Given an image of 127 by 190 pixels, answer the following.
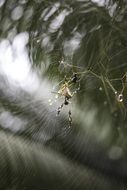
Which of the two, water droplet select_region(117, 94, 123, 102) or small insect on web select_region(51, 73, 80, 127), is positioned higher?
water droplet select_region(117, 94, 123, 102)

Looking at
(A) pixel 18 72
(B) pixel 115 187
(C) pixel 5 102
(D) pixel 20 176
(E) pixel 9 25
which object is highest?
(E) pixel 9 25

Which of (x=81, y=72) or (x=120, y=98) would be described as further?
(x=81, y=72)

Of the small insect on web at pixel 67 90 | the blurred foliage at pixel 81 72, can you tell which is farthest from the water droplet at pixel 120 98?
the small insect on web at pixel 67 90

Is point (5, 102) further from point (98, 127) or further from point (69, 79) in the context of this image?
point (98, 127)

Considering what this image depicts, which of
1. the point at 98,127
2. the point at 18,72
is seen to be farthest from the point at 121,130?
the point at 18,72

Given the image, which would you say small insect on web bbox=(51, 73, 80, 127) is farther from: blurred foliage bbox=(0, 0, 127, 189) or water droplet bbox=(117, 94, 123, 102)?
water droplet bbox=(117, 94, 123, 102)

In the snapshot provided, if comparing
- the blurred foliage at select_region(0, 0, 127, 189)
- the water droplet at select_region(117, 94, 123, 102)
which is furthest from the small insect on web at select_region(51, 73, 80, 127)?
the water droplet at select_region(117, 94, 123, 102)

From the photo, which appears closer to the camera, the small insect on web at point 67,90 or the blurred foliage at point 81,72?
the blurred foliage at point 81,72

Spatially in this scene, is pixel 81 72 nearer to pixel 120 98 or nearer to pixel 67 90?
pixel 67 90

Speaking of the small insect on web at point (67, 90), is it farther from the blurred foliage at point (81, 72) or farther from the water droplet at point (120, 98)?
the water droplet at point (120, 98)

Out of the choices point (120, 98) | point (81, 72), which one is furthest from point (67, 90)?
point (120, 98)

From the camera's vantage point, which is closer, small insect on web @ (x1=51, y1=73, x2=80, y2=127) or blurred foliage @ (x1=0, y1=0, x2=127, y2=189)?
blurred foliage @ (x1=0, y1=0, x2=127, y2=189)
